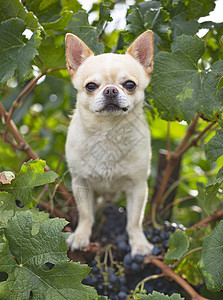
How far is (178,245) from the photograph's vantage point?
120 centimetres

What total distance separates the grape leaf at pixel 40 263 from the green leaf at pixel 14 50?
0.49 meters

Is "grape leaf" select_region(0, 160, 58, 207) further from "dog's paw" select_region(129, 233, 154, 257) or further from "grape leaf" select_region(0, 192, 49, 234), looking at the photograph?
"dog's paw" select_region(129, 233, 154, 257)

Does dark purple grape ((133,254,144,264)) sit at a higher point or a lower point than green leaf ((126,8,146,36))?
lower

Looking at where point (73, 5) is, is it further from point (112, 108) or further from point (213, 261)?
point (213, 261)

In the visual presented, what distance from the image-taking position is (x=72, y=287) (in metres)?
0.96

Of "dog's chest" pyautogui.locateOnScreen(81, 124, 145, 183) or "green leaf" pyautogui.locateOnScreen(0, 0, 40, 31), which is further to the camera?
"dog's chest" pyautogui.locateOnScreen(81, 124, 145, 183)

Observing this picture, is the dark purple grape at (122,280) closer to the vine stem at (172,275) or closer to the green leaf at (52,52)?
the vine stem at (172,275)

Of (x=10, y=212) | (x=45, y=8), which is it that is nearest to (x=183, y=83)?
(x=45, y=8)

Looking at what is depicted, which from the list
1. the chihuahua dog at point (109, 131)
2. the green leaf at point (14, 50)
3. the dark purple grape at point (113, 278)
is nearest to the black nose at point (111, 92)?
the chihuahua dog at point (109, 131)

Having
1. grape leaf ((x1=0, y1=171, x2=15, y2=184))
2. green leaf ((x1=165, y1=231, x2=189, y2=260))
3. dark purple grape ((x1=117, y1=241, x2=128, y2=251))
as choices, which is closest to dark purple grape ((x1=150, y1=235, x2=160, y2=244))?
dark purple grape ((x1=117, y1=241, x2=128, y2=251))

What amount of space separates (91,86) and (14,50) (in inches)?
11.1

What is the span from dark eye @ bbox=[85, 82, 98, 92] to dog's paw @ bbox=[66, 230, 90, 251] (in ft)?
1.77

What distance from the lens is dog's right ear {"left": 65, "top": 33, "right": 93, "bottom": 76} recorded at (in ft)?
4.16

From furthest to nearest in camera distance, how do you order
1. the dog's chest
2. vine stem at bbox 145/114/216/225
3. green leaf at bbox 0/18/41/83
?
vine stem at bbox 145/114/216/225 < the dog's chest < green leaf at bbox 0/18/41/83
